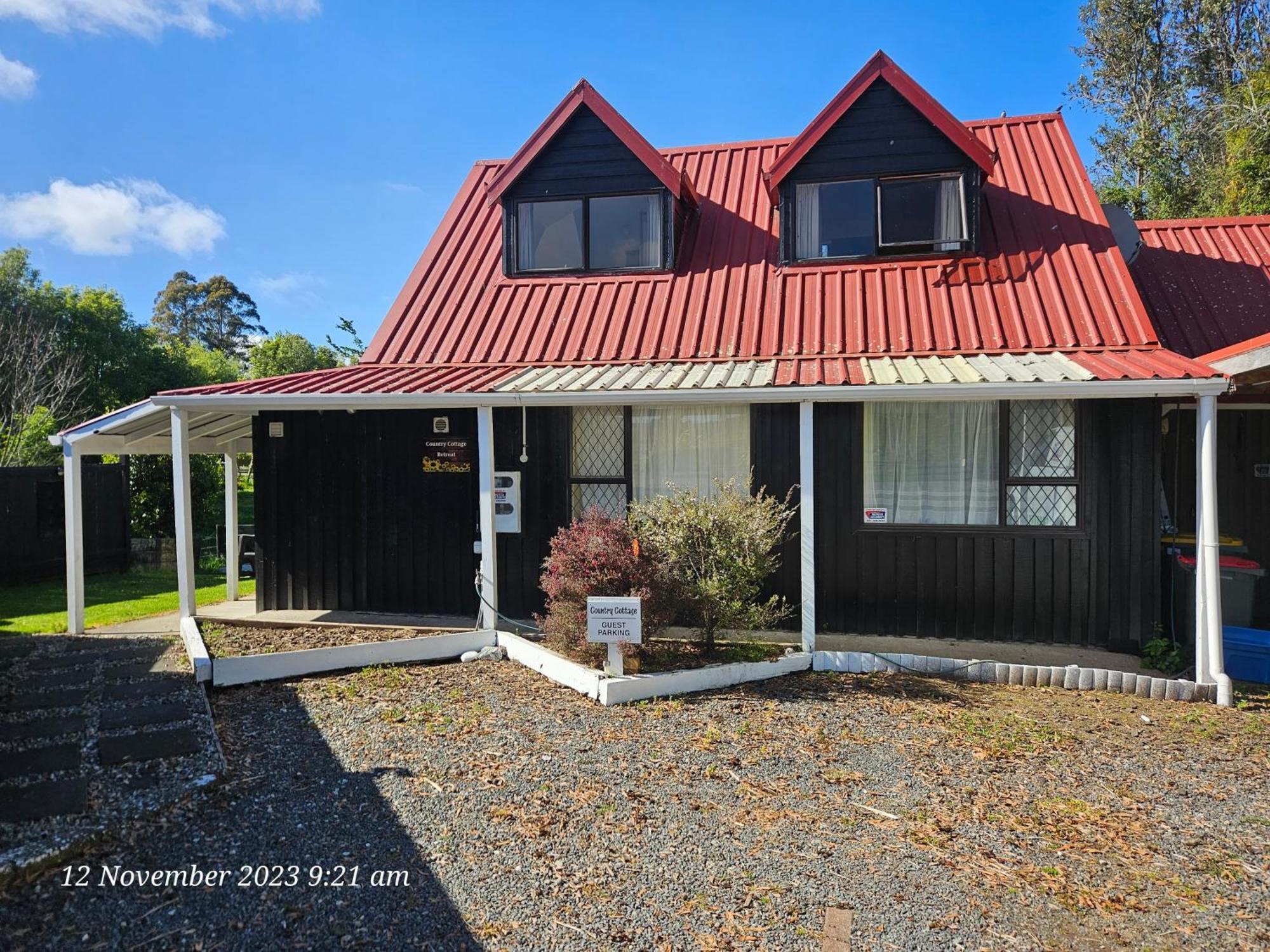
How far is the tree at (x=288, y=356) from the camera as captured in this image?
107ft

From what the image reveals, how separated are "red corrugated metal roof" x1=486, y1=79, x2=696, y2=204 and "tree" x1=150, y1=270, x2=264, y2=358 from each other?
55201 mm

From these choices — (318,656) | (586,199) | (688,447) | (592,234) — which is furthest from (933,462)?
(318,656)

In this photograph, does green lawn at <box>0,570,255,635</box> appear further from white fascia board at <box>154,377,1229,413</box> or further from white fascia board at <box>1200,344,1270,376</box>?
white fascia board at <box>1200,344,1270,376</box>

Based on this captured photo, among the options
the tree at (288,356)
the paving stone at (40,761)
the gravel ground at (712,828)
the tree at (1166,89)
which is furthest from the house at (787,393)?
the tree at (288,356)

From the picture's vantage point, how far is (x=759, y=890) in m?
3.17

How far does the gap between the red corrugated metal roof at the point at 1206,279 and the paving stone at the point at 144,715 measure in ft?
34.3

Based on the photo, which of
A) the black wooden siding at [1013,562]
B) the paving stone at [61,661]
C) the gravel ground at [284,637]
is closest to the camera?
the paving stone at [61,661]

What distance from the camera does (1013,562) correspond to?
7.16 m

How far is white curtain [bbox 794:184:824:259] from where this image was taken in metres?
9.27

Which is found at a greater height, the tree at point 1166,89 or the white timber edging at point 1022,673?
the tree at point 1166,89

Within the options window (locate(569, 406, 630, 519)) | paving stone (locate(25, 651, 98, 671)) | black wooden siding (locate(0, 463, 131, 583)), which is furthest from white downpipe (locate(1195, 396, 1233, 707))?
black wooden siding (locate(0, 463, 131, 583))

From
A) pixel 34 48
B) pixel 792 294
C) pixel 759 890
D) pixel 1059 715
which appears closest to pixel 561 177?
pixel 792 294

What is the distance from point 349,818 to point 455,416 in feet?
17.4

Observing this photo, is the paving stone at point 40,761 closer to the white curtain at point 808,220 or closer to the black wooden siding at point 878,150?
the black wooden siding at point 878,150
